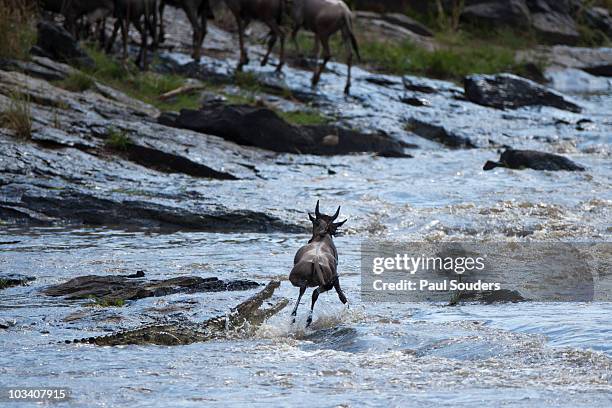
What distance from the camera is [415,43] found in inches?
1066

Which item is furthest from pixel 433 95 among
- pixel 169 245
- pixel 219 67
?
pixel 169 245

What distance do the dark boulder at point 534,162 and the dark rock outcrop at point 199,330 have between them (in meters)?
9.09

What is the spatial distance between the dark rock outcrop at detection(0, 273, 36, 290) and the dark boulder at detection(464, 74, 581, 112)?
1503 cm

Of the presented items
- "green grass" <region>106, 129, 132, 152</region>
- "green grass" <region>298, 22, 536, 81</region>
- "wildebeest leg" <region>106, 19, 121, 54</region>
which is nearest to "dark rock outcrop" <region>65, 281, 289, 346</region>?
"green grass" <region>106, 129, 132, 152</region>

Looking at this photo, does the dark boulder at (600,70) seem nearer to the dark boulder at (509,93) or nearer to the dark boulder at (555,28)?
the dark boulder at (555,28)

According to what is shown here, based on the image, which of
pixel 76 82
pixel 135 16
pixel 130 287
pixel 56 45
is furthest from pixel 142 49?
pixel 130 287

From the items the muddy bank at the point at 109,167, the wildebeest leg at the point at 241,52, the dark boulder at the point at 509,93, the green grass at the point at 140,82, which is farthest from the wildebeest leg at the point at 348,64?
the muddy bank at the point at 109,167

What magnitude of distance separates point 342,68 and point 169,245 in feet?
43.9

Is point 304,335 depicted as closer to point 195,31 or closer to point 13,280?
point 13,280

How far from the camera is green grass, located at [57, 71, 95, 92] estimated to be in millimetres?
17453

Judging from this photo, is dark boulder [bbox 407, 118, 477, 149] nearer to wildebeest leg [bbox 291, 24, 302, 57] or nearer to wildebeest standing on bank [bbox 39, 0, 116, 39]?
wildebeest leg [bbox 291, 24, 302, 57]

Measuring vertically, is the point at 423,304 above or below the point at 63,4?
below

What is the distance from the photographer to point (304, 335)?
702 centimetres

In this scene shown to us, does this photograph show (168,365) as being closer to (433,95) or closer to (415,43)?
(433,95)
